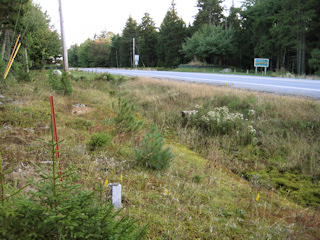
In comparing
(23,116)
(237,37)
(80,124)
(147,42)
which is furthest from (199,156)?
(147,42)

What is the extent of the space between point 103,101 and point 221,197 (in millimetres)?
7341

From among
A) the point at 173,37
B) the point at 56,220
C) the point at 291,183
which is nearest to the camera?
the point at 56,220

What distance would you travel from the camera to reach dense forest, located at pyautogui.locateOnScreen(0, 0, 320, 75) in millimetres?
16939

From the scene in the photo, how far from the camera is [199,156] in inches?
249

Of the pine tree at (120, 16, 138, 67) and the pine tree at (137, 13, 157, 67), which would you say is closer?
the pine tree at (137, 13, 157, 67)

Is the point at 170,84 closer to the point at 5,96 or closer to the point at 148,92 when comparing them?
the point at 148,92

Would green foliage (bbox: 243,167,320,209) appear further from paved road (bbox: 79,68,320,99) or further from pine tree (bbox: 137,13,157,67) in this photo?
pine tree (bbox: 137,13,157,67)

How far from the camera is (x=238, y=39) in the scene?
142 ft

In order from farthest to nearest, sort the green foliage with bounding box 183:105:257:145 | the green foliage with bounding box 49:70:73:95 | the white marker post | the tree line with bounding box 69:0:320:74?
the tree line with bounding box 69:0:320:74 < the green foliage with bounding box 49:70:73:95 < the green foliage with bounding box 183:105:257:145 < the white marker post

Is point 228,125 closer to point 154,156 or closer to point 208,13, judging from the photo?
point 154,156

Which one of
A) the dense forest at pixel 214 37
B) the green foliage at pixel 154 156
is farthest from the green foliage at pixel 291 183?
the dense forest at pixel 214 37

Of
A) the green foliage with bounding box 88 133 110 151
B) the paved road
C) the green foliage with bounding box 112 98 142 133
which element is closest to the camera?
the green foliage with bounding box 88 133 110 151

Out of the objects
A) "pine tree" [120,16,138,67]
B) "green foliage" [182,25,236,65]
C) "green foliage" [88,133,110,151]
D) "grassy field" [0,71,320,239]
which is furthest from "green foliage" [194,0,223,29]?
"green foliage" [88,133,110,151]

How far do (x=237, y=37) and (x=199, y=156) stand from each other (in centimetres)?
4164
